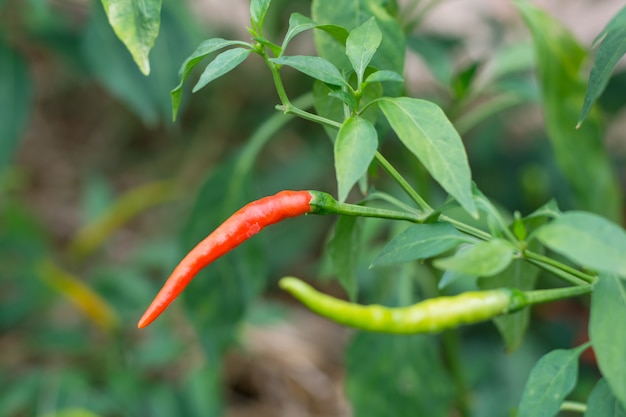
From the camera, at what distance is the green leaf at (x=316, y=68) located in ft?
2.15

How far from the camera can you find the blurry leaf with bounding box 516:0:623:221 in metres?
1.16

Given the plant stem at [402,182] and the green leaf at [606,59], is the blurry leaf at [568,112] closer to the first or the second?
the green leaf at [606,59]

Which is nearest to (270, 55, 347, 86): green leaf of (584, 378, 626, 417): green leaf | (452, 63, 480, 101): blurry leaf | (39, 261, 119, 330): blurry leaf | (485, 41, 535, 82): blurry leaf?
(584, 378, 626, 417): green leaf

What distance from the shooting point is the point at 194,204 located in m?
1.25

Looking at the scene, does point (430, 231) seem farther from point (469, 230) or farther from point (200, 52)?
point (200, 52)

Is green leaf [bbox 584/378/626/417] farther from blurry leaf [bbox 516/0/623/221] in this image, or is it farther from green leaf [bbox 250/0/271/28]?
blurry leaf [bbox 516/0/623/221]

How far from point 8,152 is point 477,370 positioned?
3.32 ft

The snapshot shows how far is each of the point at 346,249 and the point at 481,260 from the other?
30cm

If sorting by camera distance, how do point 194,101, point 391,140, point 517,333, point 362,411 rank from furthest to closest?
1. point 194,101
2. point 391,140
3. point 362,411
4. point 517,333

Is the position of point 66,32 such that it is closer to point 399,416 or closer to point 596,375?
point 399,416

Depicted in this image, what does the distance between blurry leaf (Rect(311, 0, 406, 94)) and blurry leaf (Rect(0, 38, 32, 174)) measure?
0.78 metres

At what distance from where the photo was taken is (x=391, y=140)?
2242 millimetres

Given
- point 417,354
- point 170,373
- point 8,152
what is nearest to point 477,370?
point 417,354

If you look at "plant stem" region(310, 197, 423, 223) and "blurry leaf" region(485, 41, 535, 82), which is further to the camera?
"blurry leaf" region(485, 41, 535, 82)
